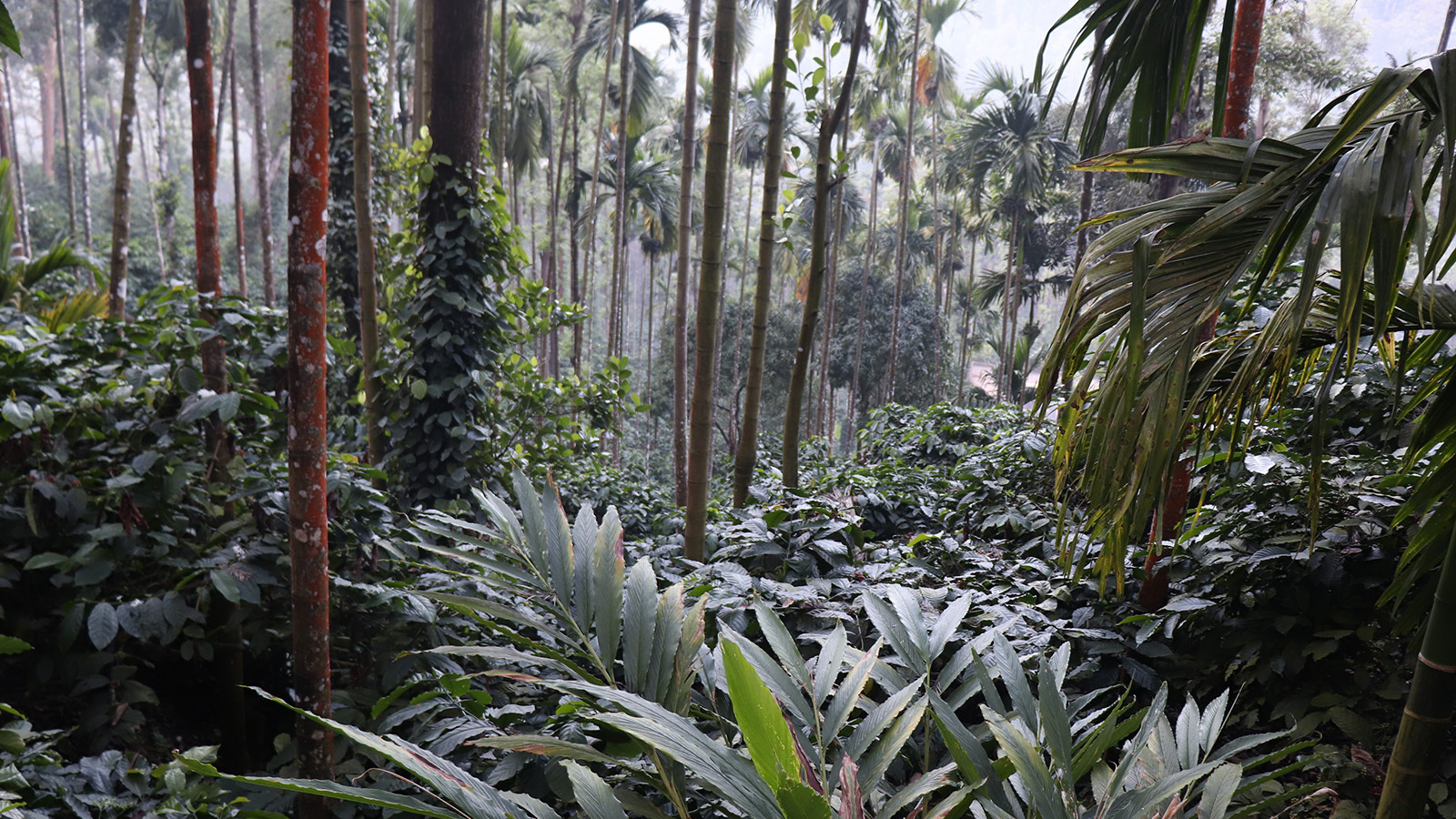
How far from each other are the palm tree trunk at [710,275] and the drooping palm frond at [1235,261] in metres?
1.40

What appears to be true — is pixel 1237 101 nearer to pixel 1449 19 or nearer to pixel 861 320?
pixel 1449 19

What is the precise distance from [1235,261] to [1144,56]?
31.9 inches

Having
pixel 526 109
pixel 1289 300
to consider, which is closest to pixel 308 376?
pixel 1289 300

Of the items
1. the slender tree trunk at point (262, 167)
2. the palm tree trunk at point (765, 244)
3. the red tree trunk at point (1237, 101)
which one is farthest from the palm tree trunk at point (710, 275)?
the slender tree trunk at point (262, 167)

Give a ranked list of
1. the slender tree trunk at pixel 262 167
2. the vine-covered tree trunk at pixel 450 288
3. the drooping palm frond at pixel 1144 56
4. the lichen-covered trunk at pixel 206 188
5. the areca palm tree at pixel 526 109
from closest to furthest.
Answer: the drooping palm frond at pixel 1144 56 < the lichen-covered trunk at pixel 206 188 < the vine-covered tree trunk at pixel 450 288 < the slender tree trunk at pixel 262 167 < the areca palm tree at pixel 526 109

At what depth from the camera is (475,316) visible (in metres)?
3.47

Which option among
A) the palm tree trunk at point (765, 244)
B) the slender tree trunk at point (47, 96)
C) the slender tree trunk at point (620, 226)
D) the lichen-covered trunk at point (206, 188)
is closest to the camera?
the lichen-covered trunk at point (206, 188)

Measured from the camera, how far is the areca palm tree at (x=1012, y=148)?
38.2 ft

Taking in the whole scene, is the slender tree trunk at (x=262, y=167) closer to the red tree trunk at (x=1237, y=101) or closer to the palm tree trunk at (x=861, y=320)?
the red tree trunk at (x=1237, y=101)

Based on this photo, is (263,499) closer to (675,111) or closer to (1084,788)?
(1084,788)

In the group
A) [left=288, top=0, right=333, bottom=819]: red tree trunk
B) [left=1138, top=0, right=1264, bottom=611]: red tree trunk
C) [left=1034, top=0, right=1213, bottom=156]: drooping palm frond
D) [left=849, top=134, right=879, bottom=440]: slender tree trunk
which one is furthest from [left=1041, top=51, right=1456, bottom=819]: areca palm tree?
[left=849, top=134, right=879, bottom=440]: slender tree trunk

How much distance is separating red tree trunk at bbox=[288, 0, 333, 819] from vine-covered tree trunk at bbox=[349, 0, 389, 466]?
6.14ft

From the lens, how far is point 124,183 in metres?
5.20

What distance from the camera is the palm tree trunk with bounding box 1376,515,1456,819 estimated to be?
849 millimetres
